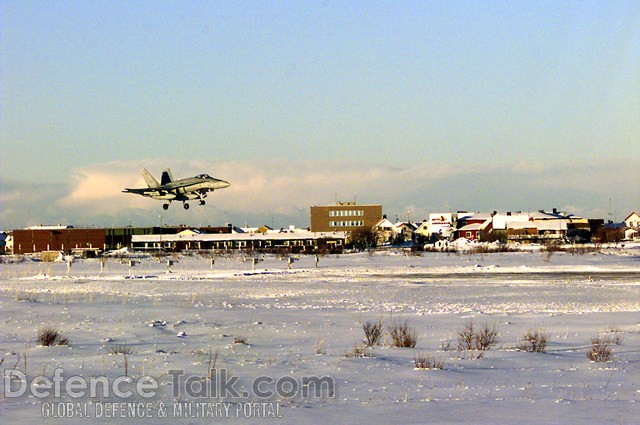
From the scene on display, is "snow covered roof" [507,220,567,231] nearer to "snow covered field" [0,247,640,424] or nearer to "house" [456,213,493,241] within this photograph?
"house" [456,213,493,241]

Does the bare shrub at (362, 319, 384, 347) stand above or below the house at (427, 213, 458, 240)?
below

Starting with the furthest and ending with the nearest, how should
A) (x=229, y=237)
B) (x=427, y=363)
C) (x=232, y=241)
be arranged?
(x=229, y=237), (x=232, y=241), (x=427, y=363)

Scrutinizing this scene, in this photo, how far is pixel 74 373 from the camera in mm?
13297

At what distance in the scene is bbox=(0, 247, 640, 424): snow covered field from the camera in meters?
10.8

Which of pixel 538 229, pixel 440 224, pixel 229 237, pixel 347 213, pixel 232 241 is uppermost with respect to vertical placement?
pixel 347 213

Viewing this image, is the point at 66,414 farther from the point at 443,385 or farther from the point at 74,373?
the point at 443,385

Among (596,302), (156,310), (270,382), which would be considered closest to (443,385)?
(270,382)

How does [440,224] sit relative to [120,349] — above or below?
above

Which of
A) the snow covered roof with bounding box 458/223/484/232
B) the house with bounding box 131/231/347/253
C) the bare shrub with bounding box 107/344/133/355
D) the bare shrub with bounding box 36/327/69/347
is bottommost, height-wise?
the bare shrub with bounding box 107/344/133/355

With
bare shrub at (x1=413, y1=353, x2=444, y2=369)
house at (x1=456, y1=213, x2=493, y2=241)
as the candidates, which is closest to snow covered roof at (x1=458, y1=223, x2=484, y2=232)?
house at (x1=456, y1=213, x2=493, y2=241)

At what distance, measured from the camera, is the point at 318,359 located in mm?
15133

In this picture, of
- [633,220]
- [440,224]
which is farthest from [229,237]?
[633,220]

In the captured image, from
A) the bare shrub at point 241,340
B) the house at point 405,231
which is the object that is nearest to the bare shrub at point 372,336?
the bare shrub at point 241,340

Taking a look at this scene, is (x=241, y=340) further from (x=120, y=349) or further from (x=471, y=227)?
(x=471, y=227)
